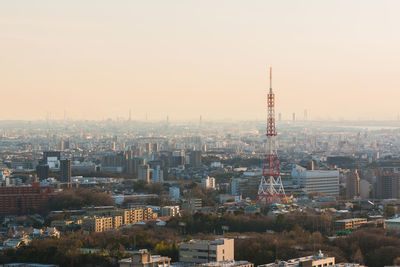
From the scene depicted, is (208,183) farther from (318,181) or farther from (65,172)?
(65,172)

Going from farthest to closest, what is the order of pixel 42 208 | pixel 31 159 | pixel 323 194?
pixel 31 159 < pixel 323 194 < pixel 42 208

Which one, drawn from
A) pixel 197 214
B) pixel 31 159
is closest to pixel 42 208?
pixel 197 214

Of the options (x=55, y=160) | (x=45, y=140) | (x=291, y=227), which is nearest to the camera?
(x=291, y=227)

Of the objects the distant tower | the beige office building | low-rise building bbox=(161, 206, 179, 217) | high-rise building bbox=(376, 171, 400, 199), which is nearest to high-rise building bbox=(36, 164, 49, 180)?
the distant tower

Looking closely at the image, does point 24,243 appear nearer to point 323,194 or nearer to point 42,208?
point 42,208

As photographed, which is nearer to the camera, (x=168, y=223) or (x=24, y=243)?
(x=24, y=243)

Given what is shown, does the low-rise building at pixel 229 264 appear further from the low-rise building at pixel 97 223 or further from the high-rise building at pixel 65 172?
the high-rise building at pixel 65 172

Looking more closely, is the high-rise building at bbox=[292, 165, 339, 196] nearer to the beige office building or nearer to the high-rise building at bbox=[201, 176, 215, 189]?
the high-rise building at bbox=[201, 176, 215, 189]
